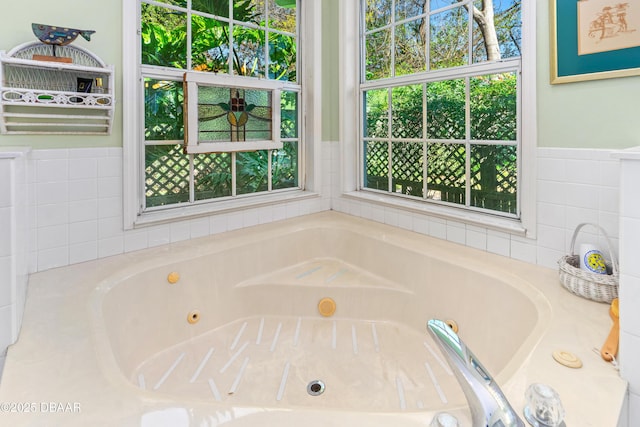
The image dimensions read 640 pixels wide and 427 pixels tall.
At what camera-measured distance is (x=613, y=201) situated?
1.43 meters

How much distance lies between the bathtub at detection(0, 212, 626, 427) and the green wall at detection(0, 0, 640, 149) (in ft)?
1.88

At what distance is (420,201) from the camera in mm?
2273

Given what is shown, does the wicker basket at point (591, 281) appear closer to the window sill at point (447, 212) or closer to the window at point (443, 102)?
the window sill at point (447, 212)

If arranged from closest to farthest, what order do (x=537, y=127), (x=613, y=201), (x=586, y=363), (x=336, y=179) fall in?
(x=586, y=363)
(x=613, y=201)
(x=537, y=127)
(x=336, y=179)

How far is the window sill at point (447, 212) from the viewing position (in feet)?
5.83

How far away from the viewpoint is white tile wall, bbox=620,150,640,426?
0.90m

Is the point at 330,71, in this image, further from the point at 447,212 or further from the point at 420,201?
the point at 447,212

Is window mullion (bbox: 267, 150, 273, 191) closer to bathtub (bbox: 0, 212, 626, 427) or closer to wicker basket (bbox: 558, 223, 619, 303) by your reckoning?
bathtub (bbox: 0, 212, 626, 427)

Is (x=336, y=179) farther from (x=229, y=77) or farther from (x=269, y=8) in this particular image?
(x=269, y=8)

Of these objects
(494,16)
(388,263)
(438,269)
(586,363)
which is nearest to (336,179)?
(388,263)

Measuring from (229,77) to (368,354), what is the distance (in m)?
1.69

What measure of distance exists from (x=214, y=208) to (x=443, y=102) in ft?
4.77

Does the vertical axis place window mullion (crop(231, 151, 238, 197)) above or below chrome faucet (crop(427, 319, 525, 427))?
above

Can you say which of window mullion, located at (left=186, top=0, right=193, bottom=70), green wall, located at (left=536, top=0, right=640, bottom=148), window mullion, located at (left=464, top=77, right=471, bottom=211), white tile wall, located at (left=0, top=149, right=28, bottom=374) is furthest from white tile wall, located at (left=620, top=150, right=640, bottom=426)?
window mullion, located at (left=186, top=0, right=193, bottom=70)
